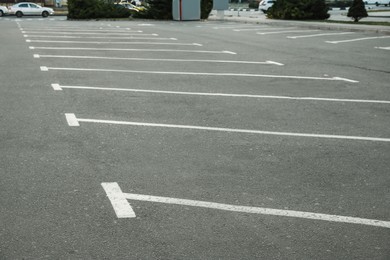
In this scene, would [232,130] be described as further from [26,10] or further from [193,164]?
[26,10]

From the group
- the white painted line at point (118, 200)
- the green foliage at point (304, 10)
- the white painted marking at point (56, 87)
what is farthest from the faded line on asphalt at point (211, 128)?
the green foliage at point (304, 10)

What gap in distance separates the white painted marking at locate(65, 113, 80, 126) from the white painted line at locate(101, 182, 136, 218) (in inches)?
97.0

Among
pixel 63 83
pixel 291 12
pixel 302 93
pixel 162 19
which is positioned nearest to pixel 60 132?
pixel 63 83

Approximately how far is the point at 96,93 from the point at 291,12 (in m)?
28.6

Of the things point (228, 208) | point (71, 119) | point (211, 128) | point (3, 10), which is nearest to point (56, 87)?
point (71, 119)

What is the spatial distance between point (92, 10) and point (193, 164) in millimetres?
39540

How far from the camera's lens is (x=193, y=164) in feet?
20.0

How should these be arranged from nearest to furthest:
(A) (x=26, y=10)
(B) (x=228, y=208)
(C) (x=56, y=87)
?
(B) (x=228, y=208), (C) (x=56, y=87), (A) (x=26, y=10)

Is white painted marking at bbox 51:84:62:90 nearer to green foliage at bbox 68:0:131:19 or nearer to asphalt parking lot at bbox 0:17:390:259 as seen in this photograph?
asphalt parking lot at bbox 0:17:390:259

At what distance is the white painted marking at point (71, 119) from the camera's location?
25.3 feet

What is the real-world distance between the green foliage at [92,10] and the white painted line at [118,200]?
1576 inches

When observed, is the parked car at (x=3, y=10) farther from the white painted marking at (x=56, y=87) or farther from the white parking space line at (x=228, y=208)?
the white parking space line at (x=228, y=208)

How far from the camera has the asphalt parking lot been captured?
4.28 m

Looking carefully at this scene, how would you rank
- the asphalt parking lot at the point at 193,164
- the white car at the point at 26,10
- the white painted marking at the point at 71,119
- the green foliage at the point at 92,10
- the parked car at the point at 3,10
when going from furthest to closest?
the parked car at the point at 3,10
the white car at the point at 26,10
the green foliage at the point at 92,10
the white painted marking at the point at 71,119
the asphalt parking lot at the point at 193,164
